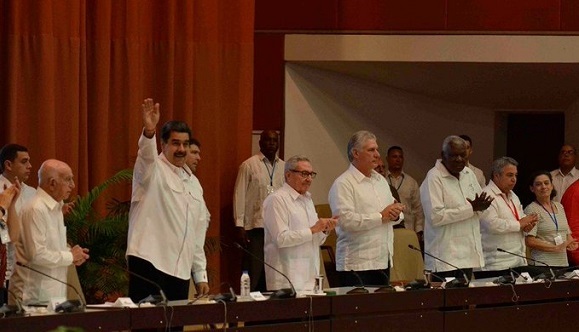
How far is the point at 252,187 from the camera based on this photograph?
911 centimetres

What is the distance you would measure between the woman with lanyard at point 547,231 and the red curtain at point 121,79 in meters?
2.24

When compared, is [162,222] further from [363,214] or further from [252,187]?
[252,187]

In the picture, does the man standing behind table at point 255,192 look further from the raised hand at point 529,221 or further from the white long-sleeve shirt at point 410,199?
the raised hand at point 529,221

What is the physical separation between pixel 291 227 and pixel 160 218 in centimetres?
88

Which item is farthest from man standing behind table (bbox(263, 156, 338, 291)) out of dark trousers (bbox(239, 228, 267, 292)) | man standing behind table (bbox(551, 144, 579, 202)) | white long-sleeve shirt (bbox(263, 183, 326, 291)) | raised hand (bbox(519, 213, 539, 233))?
man standing behind table (bbox(551, 144, 579, 202))

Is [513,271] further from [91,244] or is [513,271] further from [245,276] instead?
[91,244]

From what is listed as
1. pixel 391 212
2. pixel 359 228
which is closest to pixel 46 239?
pixel 359 228

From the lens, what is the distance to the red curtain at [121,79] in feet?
26.3

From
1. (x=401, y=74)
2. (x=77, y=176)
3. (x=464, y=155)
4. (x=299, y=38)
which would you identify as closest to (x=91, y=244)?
(x=77, y=176)

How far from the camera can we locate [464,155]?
23.5 ft

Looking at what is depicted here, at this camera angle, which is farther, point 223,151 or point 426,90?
point 426,90

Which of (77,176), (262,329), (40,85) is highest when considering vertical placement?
(40,85)

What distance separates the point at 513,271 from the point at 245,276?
6.45 ft

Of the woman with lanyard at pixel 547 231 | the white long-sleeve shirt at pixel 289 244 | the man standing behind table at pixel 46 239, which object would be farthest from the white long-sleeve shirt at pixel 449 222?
the man standing behind table at pixel 46 239
